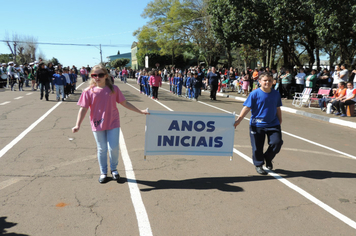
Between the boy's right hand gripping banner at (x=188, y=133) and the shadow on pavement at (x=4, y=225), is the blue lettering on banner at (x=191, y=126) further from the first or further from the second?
the shadow on pavement at (x=4, y=225)

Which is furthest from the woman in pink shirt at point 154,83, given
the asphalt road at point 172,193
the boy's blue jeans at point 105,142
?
the boy's blue jeans at point 105,142

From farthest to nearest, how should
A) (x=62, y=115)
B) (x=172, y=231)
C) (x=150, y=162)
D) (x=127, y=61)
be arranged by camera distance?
1. (x=127, y=61)
2. (x=62, y=115)
3. (x=150, y=162)
4. (x=172, y=231)

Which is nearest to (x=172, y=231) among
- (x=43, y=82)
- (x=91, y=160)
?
(x=91, y=160)

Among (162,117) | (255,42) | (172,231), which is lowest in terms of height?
(172,231)

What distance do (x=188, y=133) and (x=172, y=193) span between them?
1.17m

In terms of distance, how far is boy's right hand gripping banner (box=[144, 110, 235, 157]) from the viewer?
516 cm

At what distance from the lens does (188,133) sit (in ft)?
17.2

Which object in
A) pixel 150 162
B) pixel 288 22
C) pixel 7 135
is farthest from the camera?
pixel 288 22

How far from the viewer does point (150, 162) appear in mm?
5828

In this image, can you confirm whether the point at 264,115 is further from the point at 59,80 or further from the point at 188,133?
the point at 59,80

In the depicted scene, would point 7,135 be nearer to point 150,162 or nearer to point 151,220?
point 150,162

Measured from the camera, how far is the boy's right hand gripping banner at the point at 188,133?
16.9 feet

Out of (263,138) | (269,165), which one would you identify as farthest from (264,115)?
(269,165)

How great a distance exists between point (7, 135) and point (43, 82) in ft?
28.4
